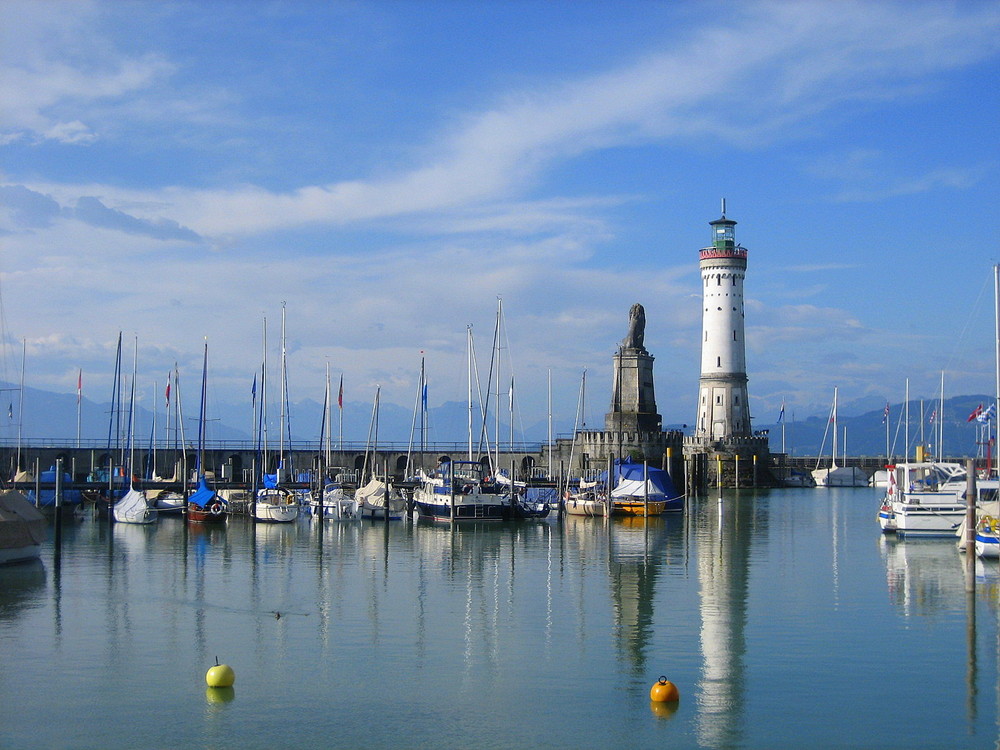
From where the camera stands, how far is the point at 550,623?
3481 centimetres

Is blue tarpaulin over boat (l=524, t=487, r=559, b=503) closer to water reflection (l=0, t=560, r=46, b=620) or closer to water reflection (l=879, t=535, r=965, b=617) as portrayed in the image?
water reflection (l=879, t=535, r=965, b=617)

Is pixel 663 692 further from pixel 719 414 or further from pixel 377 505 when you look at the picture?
pixel 719 414

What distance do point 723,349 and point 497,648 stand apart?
288 feet

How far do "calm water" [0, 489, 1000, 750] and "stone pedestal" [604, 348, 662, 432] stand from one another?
46573 mm

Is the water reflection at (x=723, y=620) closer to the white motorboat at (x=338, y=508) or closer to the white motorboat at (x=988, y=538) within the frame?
the white motorboat at (x=988, y=538)

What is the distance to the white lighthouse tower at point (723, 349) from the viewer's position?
116 m

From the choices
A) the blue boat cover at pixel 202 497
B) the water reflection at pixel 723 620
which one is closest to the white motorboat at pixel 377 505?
the blue boat cover at pixel 202 497

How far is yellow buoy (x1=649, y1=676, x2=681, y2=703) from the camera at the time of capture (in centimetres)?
2539

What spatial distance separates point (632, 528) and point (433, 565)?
70.9 feet

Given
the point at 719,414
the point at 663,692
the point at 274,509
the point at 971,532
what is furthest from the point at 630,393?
the point at 663,692

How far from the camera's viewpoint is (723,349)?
116m

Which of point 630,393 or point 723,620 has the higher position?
point 630,393

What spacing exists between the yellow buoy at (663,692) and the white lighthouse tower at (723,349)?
9096 centimetres

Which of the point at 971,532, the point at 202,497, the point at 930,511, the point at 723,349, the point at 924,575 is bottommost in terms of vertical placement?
the point at 924,575
